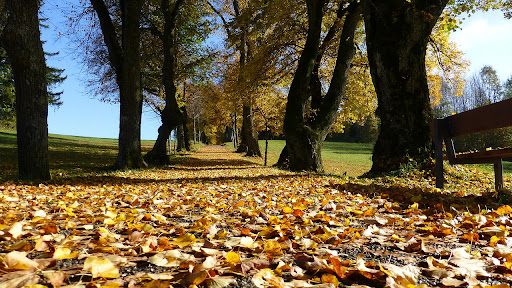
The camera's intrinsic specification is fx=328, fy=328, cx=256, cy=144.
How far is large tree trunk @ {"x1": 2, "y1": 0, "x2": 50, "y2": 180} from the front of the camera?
22.4 feet

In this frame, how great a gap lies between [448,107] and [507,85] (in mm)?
8826

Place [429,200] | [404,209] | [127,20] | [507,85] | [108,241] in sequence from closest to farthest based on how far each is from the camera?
[108,241] < [404,209] < [429,200] < [127,20] < [507,85]

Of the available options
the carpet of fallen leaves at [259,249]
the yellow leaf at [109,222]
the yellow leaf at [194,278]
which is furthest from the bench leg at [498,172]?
the yellow leaf at [109,222]

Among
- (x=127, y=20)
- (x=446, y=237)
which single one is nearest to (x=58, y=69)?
(x=127, y=20)

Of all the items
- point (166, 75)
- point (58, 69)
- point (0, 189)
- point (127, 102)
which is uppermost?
point (58, 69)

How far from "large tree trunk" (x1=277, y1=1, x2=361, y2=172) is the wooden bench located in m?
4.93

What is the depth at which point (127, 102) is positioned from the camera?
1057 centimetres

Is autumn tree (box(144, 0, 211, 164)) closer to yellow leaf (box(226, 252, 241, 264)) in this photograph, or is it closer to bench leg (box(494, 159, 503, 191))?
bench leg (box(494, 159, 503, 191))

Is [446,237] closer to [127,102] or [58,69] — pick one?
[127,102]

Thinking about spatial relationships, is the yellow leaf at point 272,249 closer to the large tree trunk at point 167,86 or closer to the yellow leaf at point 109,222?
the yellow leaf at point 109,222

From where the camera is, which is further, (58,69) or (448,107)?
(448,107)

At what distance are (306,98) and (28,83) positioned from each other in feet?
24.0

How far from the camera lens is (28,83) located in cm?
699

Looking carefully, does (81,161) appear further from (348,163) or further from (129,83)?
(348,163)
